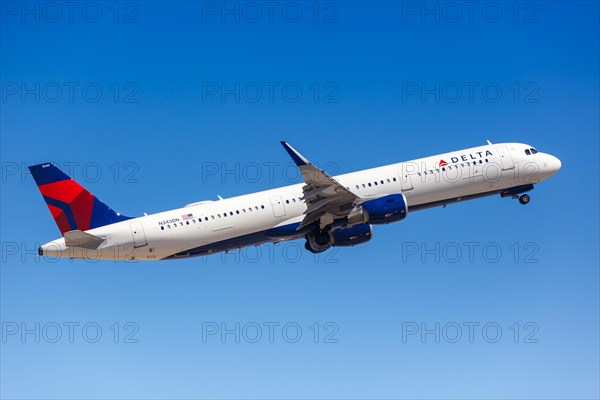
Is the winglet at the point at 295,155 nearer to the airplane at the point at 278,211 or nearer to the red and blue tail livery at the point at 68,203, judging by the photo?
the airplane at the point at 278,211

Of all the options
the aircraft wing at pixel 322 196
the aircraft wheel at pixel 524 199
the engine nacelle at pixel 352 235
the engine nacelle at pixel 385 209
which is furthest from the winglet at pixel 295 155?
the aircraft wheel at pixel 524 199

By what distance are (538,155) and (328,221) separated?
754 inches

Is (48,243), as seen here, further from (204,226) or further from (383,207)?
(383,207)

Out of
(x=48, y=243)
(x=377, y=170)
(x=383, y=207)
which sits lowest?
(x=48, y=243)

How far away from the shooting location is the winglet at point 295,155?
174 ft

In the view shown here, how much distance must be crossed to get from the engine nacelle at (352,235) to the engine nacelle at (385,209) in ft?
5.77

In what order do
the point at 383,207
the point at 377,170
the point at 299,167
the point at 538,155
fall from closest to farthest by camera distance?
the point at 299,167, the point at 383,207, the point at 377,170, the point at 538,155

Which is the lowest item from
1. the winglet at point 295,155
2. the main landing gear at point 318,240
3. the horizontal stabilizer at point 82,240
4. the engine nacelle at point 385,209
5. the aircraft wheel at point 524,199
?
the horizontal stabilizer at point 82,240

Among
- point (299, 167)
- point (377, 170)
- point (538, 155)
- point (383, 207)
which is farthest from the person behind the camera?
point (538, 155)

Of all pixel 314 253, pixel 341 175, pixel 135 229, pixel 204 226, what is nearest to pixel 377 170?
pixel 341 175

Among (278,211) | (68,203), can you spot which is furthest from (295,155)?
(68,203)

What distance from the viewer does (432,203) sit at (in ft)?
205

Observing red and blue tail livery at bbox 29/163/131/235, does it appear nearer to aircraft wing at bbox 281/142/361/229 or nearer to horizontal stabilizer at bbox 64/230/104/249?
horizontal stabilizer at bbox 64/230/104/249

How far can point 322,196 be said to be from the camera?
5781cm
